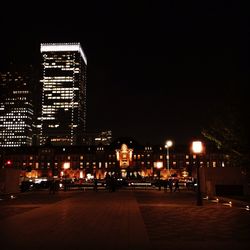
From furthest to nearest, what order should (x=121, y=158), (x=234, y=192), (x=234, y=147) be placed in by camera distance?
1. (x=121, y=158)
2. (x=234, y=192)
3. (x=234, y=147)

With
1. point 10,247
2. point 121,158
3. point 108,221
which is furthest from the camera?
point 121,158

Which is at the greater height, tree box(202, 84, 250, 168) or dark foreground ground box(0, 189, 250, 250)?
tree box(202, 84, 250, 168)

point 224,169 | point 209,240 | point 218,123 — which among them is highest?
point 218,123

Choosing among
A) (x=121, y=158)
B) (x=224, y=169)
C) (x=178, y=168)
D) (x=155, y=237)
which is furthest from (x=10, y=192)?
(x=178, y=168)

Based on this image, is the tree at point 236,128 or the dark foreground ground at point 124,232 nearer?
the dark foreground ground at point 124,232

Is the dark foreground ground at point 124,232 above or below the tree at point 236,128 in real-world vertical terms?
below

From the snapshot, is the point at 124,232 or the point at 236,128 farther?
the point at 236,128

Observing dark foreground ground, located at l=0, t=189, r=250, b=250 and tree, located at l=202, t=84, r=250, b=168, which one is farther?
tree, located at l=202, t=84, r=250, b=168

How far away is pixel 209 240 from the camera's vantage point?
12.7 metres

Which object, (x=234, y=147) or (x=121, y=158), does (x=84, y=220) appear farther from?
(x=121, y=158)

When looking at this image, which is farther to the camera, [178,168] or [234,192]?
[178,168]

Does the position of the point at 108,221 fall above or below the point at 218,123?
below

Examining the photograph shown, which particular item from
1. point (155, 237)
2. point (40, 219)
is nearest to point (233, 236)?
point (155, 237)

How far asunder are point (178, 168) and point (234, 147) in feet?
494
